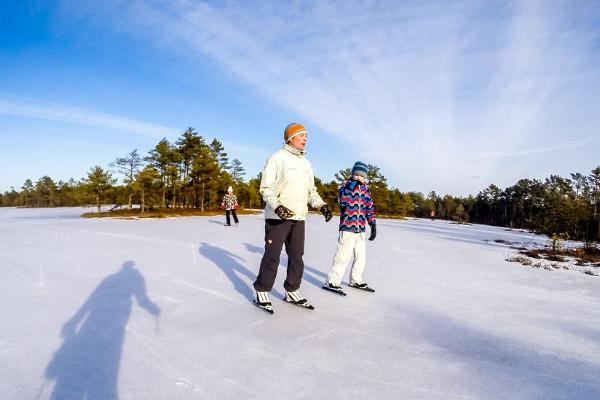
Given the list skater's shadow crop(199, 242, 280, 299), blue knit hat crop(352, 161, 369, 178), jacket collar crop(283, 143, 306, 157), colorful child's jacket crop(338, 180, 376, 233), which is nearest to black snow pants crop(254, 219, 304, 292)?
skater's shadow crop(199, 242, 280, 299)

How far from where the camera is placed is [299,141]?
12.1ft

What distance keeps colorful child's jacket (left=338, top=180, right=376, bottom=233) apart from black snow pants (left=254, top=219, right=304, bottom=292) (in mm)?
878

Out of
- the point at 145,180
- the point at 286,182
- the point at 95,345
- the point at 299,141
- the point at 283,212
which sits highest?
the point at 145,180

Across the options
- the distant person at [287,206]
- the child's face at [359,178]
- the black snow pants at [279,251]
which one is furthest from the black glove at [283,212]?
the child's face at [359,178]

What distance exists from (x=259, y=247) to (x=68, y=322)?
5.61m

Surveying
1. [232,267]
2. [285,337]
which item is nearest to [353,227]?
[285,337]

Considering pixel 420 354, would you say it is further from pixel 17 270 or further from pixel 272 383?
pixel 17 270

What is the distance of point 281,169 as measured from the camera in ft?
11.7

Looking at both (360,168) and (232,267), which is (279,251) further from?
(232,267)

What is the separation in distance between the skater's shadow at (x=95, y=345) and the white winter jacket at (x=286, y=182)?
5.47 feet

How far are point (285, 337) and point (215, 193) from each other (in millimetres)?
40369

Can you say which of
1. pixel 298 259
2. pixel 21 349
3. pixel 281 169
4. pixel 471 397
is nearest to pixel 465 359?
pixel 471 397

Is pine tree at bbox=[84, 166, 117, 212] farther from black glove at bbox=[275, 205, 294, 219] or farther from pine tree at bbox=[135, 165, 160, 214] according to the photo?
black glove at bbox=[275, 205, 294, 219]

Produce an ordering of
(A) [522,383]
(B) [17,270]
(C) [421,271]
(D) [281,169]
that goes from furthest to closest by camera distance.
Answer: (C) [421,271], (B) [17,270], (D) [281,169], (A) [522,383]
